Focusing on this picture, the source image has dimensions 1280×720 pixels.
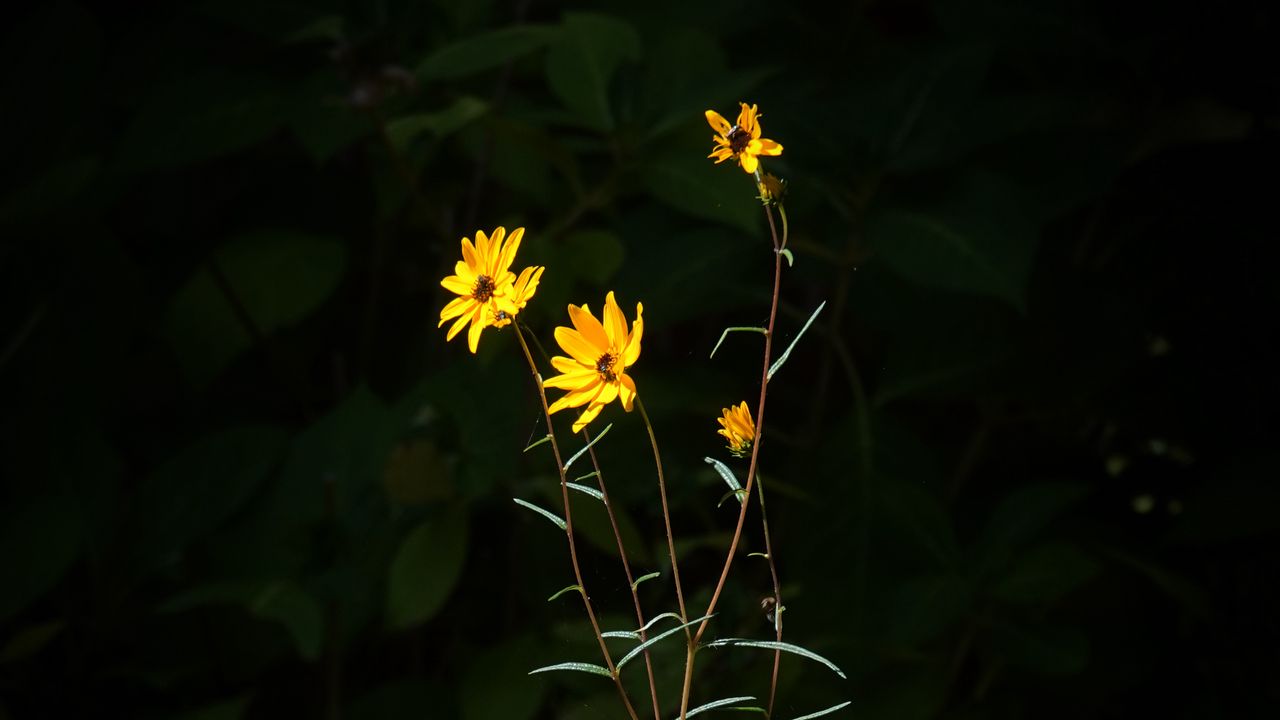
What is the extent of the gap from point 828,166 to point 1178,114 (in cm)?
46

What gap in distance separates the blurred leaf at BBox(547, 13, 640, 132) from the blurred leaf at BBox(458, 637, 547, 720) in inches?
20.6

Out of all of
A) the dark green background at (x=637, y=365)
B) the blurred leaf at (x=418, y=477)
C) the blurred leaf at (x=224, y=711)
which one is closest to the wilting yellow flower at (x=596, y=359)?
the dark green background at (x=637, y=365)

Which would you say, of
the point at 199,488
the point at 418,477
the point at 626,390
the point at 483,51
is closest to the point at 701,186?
the point at 483,51

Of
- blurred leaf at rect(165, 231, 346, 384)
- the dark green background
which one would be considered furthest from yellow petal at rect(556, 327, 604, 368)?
blurred leaf at rect(165, 231, 346, 384)

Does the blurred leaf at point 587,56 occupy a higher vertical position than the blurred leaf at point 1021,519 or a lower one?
higher

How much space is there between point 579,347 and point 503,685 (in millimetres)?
776

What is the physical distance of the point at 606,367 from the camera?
0.47m

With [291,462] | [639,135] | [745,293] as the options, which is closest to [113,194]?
[291,462]

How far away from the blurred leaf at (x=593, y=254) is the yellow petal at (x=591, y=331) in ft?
2.03

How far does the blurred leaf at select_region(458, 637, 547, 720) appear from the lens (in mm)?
1143

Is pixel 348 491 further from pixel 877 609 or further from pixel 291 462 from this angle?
pixel 877 609

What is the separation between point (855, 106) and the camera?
1.29 meters

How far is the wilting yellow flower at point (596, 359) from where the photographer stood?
0.45 meters

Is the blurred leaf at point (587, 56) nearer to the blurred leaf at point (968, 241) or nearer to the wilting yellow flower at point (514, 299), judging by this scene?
the blurred leaf at point (968, 241)
